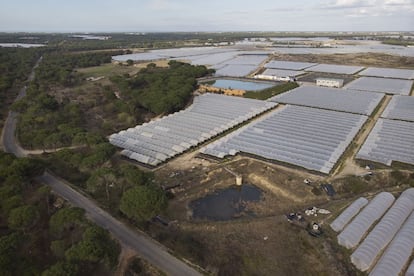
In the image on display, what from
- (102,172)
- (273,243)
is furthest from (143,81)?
(273,243)

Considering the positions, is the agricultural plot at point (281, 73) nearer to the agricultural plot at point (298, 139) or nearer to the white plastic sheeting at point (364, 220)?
the agricultural plot at point (298, 139)

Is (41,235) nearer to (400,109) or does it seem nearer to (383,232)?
(383,232)

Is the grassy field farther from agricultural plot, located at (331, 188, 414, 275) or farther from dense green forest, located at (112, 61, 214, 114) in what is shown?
agricultural plot, located at (331, 188, 414, 275)

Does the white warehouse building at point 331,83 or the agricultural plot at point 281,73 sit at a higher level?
the white warehouse building at point 331,83

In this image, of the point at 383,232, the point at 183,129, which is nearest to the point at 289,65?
the point at 183,129

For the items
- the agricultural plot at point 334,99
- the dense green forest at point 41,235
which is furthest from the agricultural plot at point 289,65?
the dense green forest at point 41,235

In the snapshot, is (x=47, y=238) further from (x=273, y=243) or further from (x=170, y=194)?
(x=273, y=243)
